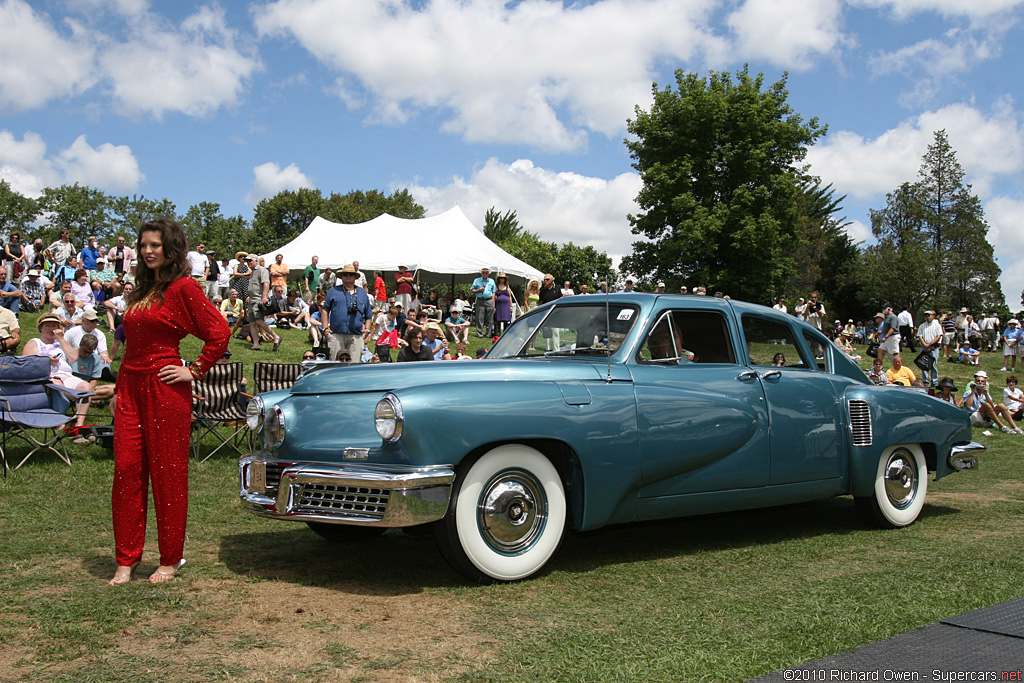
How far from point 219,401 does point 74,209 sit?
80.9 metres

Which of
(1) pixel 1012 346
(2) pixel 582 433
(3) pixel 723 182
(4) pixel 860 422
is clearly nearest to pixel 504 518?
(2) pixel 582 433

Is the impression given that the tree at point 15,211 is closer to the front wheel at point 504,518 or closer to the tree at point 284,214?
the tree at point 284,214

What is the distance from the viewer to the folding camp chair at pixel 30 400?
8.15m

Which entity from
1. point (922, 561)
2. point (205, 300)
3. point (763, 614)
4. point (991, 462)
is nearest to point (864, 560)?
point (922, 561)

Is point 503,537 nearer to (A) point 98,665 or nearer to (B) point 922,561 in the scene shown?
(A) point 98,665

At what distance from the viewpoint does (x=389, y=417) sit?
14.5ft

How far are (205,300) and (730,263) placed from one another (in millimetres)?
38860

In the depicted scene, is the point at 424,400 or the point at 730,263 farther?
the point at 730,263

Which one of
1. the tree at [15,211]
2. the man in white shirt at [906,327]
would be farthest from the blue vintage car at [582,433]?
the tree at [15,211]

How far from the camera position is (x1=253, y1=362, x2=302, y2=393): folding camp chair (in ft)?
33.3

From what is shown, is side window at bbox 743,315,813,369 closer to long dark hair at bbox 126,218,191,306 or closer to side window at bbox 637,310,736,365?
side window at bbox 637,310,736,365

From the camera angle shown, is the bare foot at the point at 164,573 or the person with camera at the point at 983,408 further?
the person with camera at the point at 983,408

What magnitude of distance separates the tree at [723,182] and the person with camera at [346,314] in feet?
97.9

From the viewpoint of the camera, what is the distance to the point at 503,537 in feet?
15.4
